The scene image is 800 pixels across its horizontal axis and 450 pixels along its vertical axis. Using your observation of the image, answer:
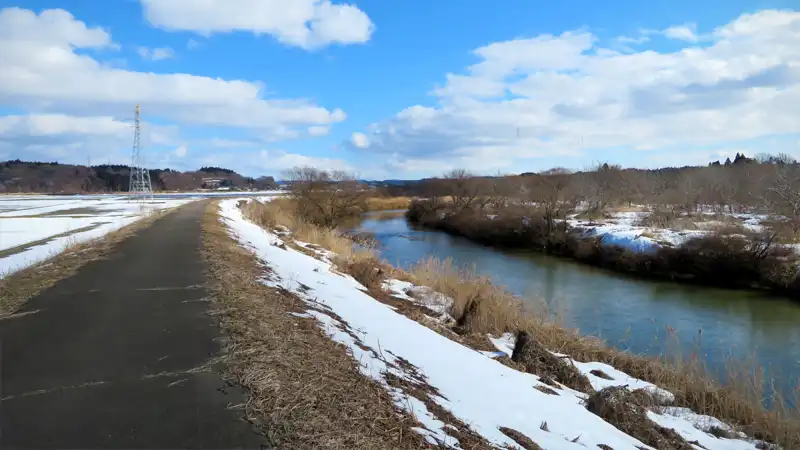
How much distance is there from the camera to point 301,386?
4.73 meters

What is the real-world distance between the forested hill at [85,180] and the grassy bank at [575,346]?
133 metres

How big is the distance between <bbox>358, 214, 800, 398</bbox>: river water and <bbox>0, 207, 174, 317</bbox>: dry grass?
442 inches

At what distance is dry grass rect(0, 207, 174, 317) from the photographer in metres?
7.97

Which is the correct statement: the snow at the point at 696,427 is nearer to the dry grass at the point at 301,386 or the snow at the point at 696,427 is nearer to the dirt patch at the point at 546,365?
the dirt patch at the point at 546,365

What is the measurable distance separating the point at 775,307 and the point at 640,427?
15.4m

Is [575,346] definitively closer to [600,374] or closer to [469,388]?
[600,374]

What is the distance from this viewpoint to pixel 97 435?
3732 millimetres

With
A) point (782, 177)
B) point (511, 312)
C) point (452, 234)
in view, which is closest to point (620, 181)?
point (782, 177)

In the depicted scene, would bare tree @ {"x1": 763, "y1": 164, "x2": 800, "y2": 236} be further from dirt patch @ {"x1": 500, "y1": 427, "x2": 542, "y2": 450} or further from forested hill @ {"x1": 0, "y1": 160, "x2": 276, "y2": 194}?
forested hill @ {"x1": 0, "y1": 160, "x2": 276, "y2": 194}

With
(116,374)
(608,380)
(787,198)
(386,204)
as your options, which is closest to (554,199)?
(787,198)

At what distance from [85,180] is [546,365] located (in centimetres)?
16415

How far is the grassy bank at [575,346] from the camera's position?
748cm

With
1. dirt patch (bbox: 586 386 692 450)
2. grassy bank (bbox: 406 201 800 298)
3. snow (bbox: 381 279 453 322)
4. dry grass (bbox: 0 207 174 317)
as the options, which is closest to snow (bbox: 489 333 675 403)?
dirt patch (bbox: 586 386 692 450)

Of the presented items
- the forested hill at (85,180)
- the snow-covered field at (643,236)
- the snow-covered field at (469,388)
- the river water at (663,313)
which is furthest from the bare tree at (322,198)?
the forested hill at (85,180)
